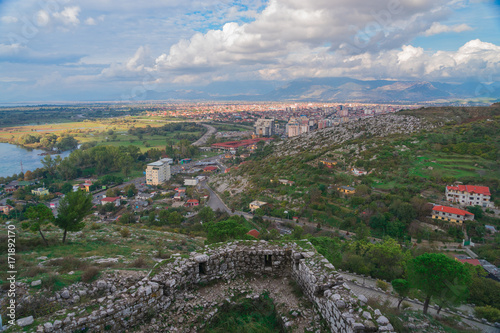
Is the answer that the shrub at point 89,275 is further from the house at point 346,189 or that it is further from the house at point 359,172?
the house at point 359,172

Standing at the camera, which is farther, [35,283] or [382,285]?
[382,285]

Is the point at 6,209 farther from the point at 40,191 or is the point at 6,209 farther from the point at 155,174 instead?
the point at 155,174

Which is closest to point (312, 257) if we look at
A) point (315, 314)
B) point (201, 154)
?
point (315, 314)

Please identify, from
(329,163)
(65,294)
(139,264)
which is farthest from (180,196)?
(65,294)

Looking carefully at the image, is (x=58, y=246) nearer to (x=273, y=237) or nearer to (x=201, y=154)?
(x=273, y=237)

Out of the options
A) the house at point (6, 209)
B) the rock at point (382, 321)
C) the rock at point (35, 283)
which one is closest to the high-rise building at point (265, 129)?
the house at point (6, 209)

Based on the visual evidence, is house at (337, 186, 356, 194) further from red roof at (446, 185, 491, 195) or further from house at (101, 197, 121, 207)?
house at (101, 197, 121, 207)
